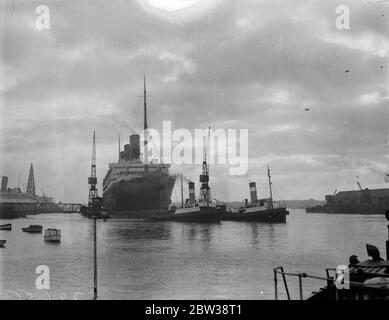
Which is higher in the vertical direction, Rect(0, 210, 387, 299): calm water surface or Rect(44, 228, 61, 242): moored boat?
Rect(44, 228, 61, 242): moored boat

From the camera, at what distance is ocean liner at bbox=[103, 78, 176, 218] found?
10950cm

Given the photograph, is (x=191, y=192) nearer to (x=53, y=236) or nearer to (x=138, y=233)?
(x=138, y=233)

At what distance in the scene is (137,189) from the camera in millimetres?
109438

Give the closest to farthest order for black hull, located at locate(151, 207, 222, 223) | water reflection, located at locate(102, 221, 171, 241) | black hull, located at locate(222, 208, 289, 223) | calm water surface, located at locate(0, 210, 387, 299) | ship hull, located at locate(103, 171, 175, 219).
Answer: calm water surface, located at locate(0, 210, 387, 299) → water reflection, located at locate(102, 221, 171, 241) → black hull, located at locate(151, 207, 222, 223) → black hull, located at locate(222, 208, 289, 223) → ship hull, located at locate(103, 171, 175, 219)

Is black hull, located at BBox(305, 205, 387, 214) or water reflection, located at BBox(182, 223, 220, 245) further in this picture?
black hull, located at BBox(305, 205, 387, 214)

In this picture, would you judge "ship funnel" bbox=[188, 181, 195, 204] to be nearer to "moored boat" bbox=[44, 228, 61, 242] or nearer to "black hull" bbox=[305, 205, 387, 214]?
"moored boat" bbox=[44, 228, 61, 242]

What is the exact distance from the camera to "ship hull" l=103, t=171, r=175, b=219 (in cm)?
10931

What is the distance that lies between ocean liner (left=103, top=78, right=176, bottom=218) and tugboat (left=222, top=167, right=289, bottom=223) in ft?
58.2

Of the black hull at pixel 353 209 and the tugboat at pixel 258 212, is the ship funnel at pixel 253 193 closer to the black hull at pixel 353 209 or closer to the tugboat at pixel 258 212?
the tugboat at pixel 258 212

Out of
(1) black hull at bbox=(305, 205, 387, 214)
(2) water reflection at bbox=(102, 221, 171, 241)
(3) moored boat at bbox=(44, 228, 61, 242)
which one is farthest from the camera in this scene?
(1) black hull at bbox=(305, 205, 387, 214)

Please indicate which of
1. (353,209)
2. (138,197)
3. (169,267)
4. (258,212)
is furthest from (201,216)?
(353,209)

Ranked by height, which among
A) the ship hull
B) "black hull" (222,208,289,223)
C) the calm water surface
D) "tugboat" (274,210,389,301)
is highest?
the ship hull

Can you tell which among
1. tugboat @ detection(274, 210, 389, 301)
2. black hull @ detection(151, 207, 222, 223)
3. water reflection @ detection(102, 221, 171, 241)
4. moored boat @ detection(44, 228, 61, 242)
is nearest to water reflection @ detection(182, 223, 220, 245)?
water reflection @ detection(102, 221, 171, 241)
